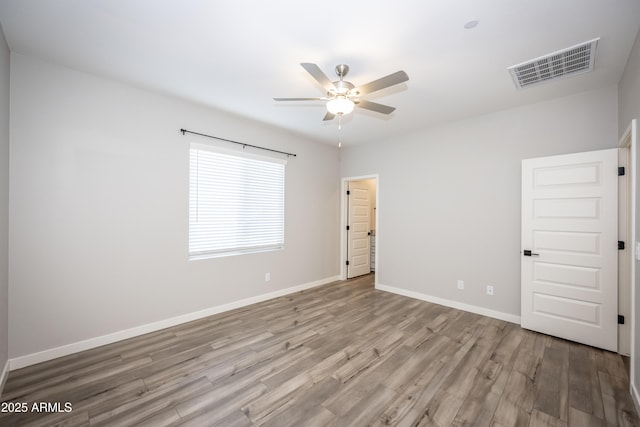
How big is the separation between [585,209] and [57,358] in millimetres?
5601

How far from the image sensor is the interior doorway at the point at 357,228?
5.64m

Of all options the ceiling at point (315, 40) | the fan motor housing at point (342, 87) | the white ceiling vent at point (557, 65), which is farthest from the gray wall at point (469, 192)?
the fan motor housing at point (342, 87)

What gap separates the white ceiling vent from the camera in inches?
89.4

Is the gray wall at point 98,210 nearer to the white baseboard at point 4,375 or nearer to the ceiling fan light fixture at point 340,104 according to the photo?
the white baseboard at point 4,375

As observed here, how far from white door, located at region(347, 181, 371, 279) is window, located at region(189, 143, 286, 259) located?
1743mm

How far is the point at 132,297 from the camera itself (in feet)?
9.96

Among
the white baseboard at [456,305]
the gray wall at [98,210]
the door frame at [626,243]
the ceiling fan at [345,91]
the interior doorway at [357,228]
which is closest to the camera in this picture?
the ceiling fan at [345,91]

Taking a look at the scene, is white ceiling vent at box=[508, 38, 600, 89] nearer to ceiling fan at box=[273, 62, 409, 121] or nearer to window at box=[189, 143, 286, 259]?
ceiling fan at box=[273, 62, 409, 121]

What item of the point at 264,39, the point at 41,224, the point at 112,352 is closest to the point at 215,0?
the point at 264,39

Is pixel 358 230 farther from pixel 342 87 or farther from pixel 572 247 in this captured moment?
pixel 342 87

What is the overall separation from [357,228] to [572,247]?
354cm

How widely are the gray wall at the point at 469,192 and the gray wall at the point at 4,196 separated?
15.2ft

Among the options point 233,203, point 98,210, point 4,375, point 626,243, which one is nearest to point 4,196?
point 98,210

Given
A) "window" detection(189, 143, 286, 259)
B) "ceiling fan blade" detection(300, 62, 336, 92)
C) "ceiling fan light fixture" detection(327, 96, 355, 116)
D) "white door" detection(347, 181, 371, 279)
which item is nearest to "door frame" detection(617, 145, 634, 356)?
"ceiling fan light fixture" detection(327, 96, 355, 116)
